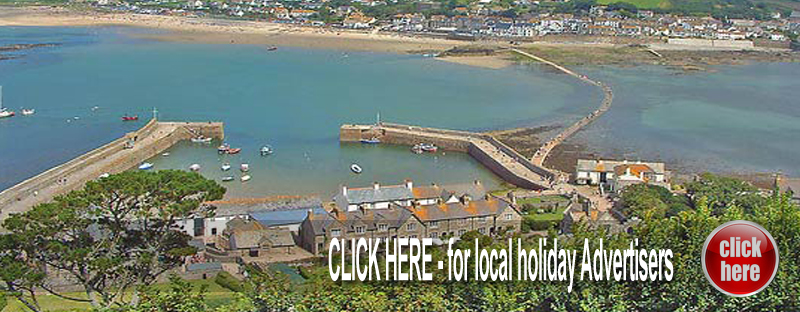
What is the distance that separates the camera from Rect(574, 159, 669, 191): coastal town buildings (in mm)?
27500

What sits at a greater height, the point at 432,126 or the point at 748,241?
the point at 748,241

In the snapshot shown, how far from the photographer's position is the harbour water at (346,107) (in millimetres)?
33250

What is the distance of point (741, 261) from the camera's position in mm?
11055

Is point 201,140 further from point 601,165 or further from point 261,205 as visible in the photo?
point 601,165

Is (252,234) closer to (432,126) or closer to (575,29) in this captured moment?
(432,126)

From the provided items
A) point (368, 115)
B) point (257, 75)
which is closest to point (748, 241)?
point (368, 115)

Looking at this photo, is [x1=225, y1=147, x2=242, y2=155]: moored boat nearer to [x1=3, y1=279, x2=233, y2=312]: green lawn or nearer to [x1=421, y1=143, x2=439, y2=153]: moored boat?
[x1=421, y1=143, x2=439, y2=153]: moored boat

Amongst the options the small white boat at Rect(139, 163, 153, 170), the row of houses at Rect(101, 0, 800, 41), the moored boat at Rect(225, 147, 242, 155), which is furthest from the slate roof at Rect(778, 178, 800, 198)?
the row of houses at Rect(101, 0, 800, 41)

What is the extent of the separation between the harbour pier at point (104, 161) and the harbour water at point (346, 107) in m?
0.88

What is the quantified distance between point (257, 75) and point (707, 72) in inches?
1272

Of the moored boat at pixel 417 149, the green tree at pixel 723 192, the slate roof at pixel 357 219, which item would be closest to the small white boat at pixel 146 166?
the moored boat at pixel 417 149

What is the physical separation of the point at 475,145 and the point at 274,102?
15606 mm

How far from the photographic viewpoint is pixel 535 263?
40.0 feet

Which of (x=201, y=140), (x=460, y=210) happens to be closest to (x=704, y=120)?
(x=201, y=140)
